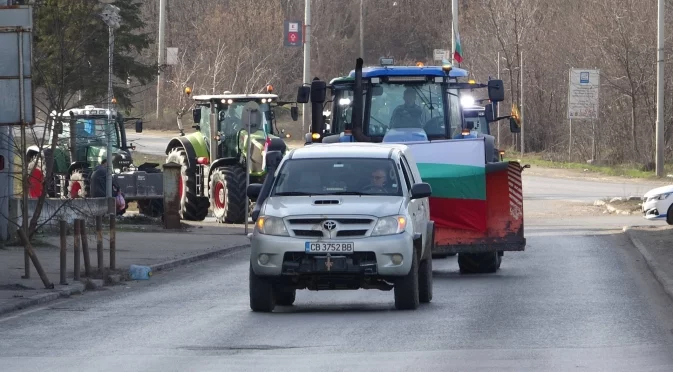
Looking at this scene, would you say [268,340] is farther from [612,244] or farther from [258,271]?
[612,244]

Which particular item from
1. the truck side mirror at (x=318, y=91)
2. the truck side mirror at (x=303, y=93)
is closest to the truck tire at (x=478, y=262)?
the truck side mirror at (x=318, y=91)

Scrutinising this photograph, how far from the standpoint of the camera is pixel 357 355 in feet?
39.4

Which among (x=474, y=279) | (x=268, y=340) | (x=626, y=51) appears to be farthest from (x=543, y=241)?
(x=626, y=51)

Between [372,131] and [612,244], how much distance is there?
641 cm

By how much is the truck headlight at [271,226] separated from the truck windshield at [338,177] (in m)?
0.64

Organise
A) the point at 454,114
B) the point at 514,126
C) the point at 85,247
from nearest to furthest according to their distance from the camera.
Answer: the point at 85,247 → the point at 454,114 → the point at 514,126

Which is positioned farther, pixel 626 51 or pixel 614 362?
pixel 626 51

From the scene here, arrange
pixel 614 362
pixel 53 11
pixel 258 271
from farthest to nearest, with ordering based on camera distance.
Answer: pixel 53 11 < pixel 258 271 < pixel 614 362

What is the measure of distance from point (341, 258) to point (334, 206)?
61 cm

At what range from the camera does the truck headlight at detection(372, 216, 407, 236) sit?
50.1 ft

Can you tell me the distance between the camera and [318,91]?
861 inches

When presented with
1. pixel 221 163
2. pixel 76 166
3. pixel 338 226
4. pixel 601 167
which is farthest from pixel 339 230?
pixel 601 167

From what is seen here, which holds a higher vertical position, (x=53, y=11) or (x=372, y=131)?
(x=53, y=11)

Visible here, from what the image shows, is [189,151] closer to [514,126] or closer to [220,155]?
[220,155]
